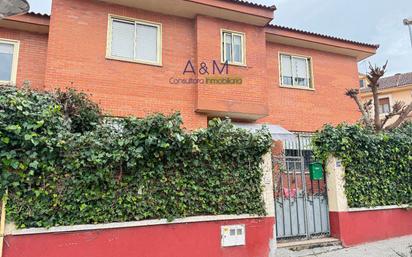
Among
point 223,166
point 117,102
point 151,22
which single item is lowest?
point 223,166

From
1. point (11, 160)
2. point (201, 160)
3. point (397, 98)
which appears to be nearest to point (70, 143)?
point (11, 160)

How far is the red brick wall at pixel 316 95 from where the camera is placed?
16.0 meters

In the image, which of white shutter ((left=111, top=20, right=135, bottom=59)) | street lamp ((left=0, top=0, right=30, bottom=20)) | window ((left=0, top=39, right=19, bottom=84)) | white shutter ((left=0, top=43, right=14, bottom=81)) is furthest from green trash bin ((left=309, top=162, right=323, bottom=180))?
white shutter ((left=0, top=43, right=14, bottom=81))

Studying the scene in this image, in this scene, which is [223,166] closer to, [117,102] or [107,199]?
[107,199]

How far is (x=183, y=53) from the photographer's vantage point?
45.4ft

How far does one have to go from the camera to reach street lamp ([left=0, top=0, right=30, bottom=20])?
436cm

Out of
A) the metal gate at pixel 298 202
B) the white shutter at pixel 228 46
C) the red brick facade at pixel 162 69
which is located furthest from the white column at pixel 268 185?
the white shutter at pixel 228 46

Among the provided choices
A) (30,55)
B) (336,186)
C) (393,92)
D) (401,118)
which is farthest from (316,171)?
(393,92)

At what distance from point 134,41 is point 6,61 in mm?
5085

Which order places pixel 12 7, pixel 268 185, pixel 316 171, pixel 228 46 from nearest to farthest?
pixel 12 7 → pixel 268 185 → pixel 316 171 → pixel 228 46

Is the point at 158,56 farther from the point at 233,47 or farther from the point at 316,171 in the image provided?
the point at 316,171

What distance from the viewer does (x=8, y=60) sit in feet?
42.1

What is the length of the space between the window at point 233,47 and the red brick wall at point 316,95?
2286 mm

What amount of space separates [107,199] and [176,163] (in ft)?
5.54
